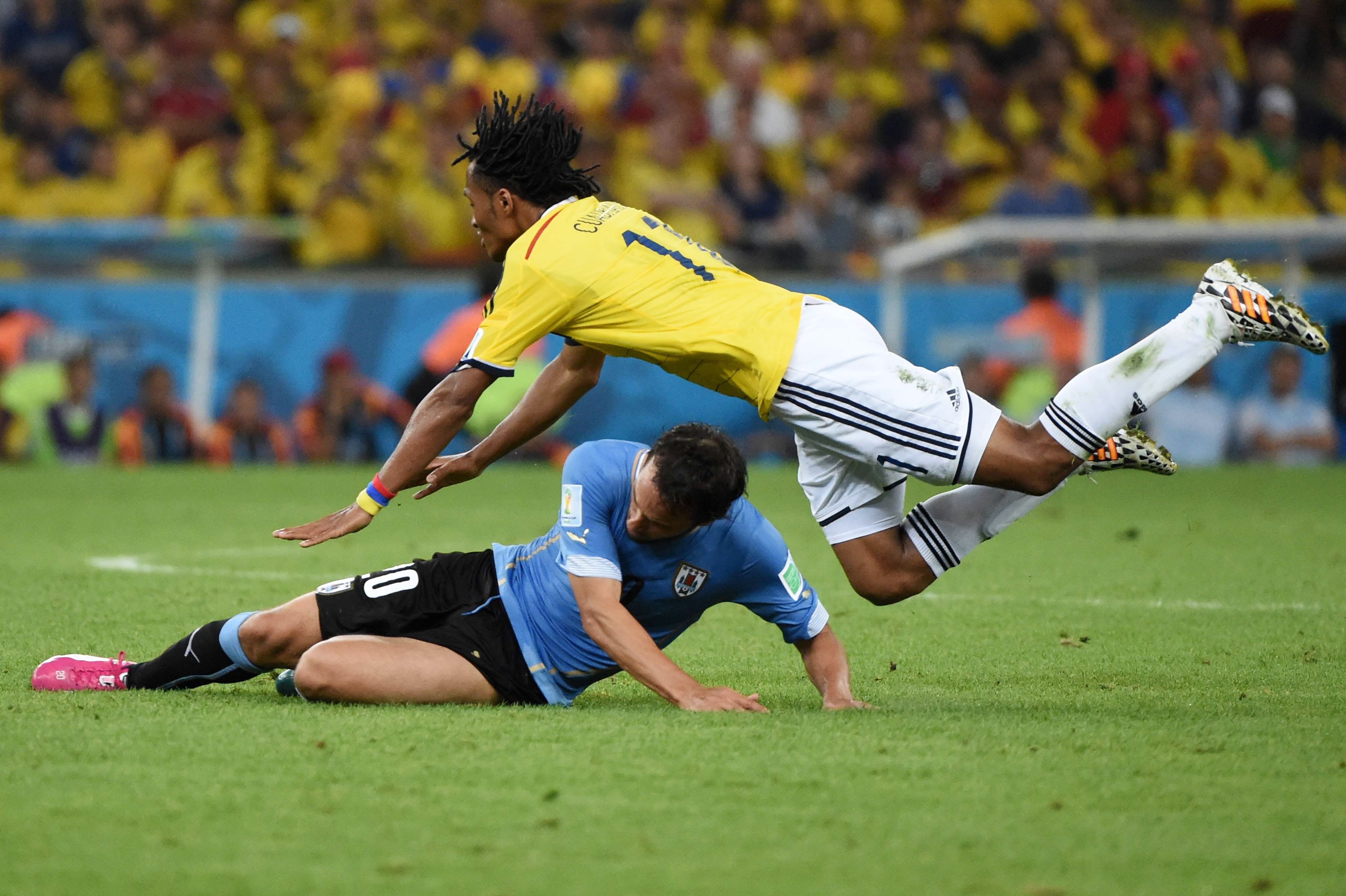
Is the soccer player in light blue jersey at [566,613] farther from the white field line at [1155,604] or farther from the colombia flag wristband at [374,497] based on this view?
the white field line at [1155,604]

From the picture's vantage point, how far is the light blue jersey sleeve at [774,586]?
15.3ft

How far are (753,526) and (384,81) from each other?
1339 cm

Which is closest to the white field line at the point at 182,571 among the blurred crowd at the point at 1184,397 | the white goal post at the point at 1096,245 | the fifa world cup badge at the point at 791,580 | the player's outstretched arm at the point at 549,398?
the player's outstretched arm at the point at 549,398

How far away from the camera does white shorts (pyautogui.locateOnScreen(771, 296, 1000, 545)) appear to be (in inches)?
186

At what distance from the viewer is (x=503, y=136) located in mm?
5047

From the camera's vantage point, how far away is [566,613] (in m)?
4.61

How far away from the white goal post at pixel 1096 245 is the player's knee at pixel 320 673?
32.9ft

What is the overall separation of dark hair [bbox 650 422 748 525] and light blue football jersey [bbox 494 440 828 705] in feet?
0.57

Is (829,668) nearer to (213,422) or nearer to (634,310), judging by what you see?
(634,310)

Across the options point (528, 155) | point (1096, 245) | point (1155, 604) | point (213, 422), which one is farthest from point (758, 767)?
point (213, 422)

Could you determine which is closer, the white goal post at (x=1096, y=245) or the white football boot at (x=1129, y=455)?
the white football boot at (x=1129, y=455)

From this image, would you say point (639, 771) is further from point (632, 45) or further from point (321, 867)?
point (632, 45)

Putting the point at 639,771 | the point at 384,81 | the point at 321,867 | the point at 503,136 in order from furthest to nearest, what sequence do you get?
the point at 384,81 → the point at 503,136 → the point at 639,771 → the point at 321,867

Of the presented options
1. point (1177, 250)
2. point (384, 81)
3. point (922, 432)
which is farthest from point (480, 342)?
point (384, 81)
